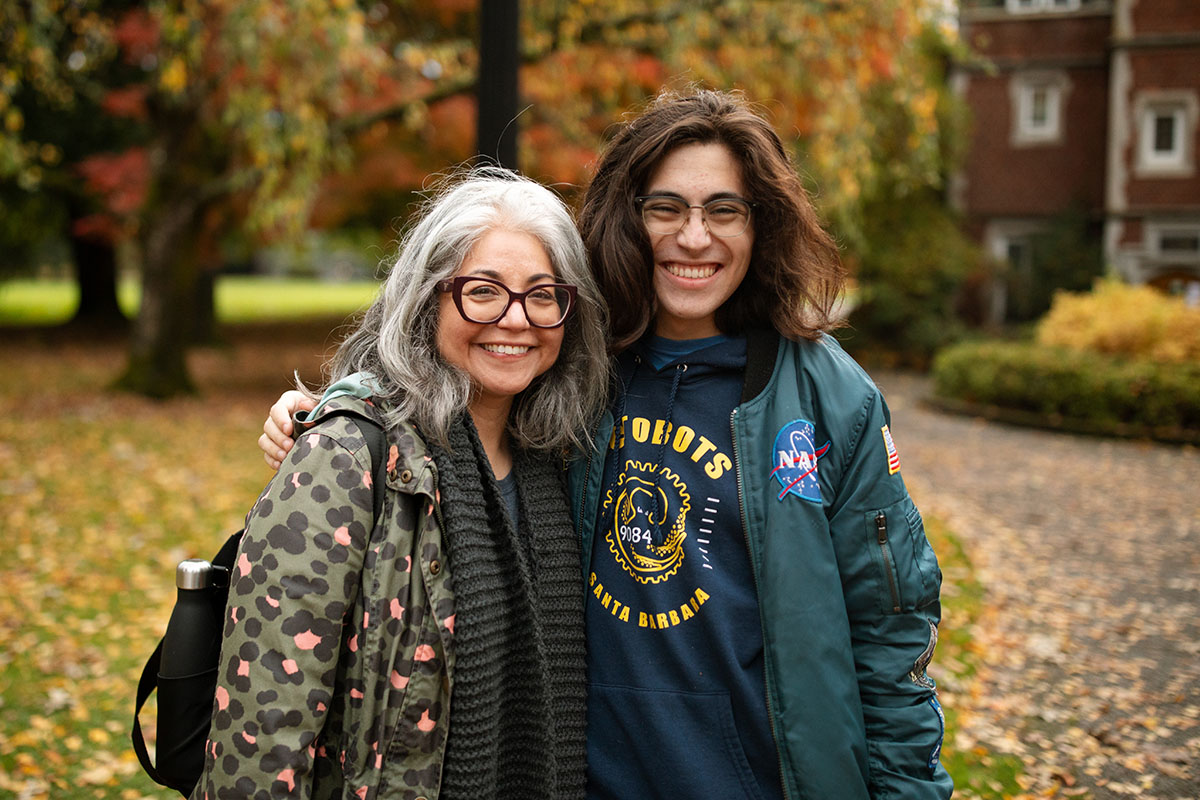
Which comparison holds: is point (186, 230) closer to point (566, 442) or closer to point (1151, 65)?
point (566, 442)

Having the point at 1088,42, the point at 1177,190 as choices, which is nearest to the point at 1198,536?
the point at 1177,190

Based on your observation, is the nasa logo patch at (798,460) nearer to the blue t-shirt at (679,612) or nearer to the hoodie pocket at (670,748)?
the blue t-shirt at (679,612)

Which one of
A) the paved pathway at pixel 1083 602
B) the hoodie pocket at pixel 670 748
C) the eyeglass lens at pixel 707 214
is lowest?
the paved pathway at pixel 1083 602

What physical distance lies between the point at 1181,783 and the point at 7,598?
614 cm

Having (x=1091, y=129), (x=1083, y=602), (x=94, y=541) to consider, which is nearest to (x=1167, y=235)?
(x=1091, y=129)

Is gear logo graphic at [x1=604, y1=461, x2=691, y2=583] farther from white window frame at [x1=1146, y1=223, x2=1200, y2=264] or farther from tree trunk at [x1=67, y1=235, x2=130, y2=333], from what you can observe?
tree trunk at [x1=67, y1=235, x2=130, y2=333]

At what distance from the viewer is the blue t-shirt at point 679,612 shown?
2016 millimetres

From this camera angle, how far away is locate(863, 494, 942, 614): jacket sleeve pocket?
1991 mm

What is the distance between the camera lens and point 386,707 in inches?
70.2

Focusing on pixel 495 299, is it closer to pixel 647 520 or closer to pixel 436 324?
pixel 436 324

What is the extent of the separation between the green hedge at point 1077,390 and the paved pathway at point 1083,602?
0.50 meters

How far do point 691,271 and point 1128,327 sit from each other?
13465 mm

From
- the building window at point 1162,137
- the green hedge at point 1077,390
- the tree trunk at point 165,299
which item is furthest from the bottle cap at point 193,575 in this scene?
the building window at point 1162,137

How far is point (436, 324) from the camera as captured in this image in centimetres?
209
